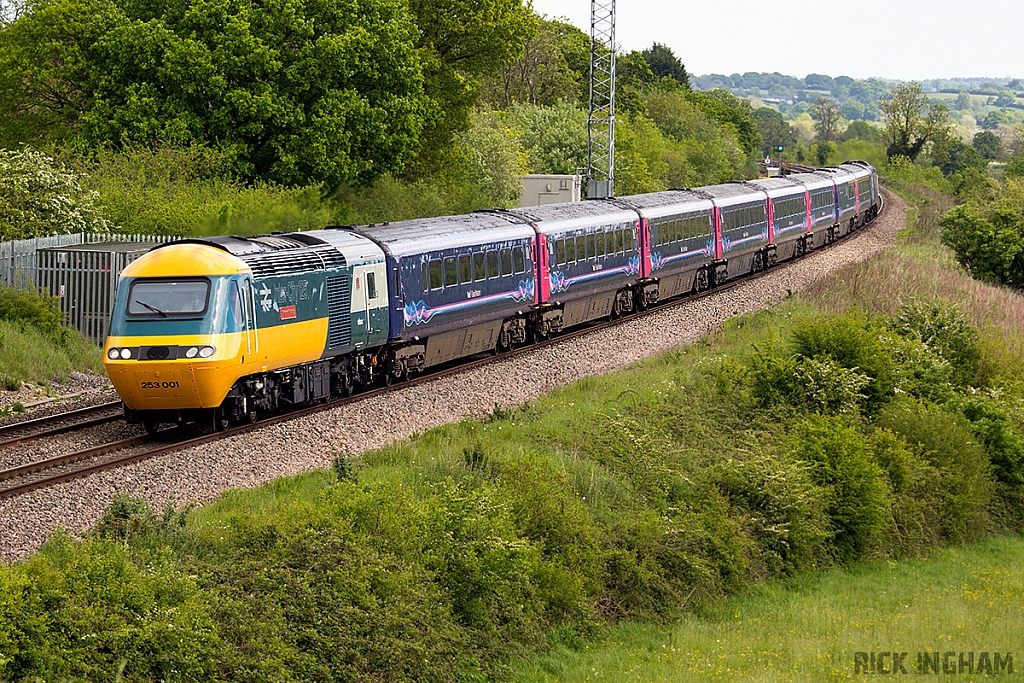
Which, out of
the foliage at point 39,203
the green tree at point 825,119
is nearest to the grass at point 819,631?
the foliage at point 39,203

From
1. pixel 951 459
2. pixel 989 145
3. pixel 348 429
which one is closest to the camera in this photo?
pixel 348 429

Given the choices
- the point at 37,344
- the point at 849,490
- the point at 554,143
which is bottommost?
the point at 849,490

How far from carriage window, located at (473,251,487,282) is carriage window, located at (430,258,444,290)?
137cm

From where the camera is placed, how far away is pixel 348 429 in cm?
1972

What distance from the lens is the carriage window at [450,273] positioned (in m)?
24.4

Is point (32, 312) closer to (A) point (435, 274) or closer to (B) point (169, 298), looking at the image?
(B) point (169, 298)

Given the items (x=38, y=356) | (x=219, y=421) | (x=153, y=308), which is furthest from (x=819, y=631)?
(x=38, y=356)

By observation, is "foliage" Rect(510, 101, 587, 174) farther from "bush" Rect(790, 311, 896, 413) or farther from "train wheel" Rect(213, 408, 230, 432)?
"train wheel" Rect(213, 408, 230, 432)

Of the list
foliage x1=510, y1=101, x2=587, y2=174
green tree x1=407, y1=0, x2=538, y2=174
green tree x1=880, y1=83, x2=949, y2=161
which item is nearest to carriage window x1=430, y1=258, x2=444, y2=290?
green tree x1=407, y1=0, x2=538, y2=174

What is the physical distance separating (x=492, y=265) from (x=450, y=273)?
1735mm

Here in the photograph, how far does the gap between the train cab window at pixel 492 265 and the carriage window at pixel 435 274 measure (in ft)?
6.41

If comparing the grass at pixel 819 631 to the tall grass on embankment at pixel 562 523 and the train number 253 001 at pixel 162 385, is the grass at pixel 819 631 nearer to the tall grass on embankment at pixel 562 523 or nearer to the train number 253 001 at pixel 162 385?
the tall grass on embankment at pixel 562 523

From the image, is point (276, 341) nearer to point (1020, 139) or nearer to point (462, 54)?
point (462, 54)

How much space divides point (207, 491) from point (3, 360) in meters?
7.76
